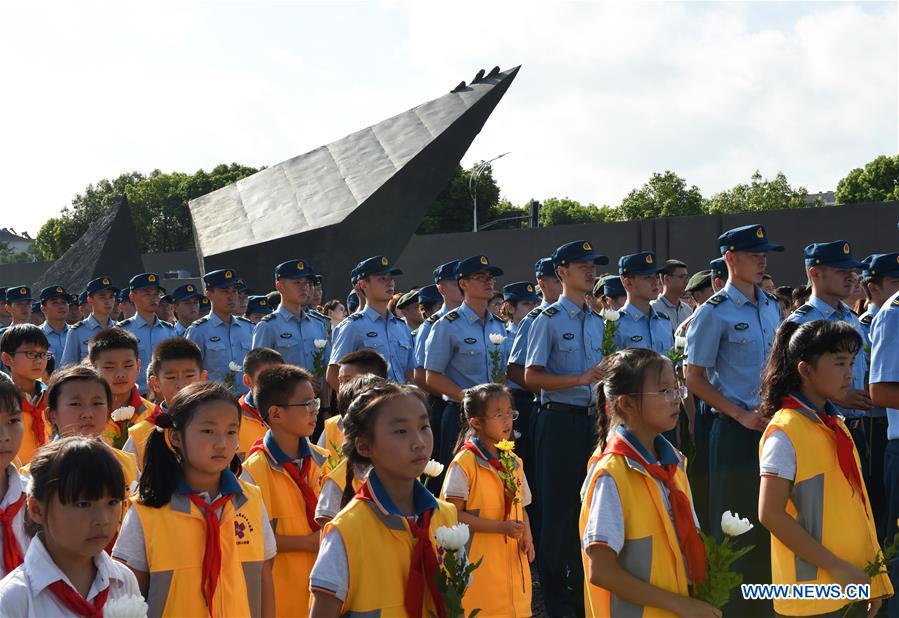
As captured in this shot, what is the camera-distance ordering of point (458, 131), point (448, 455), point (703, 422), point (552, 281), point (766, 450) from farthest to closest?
point (458, 131)
point (552, 281)
point (448, 455)
point (703, 422)
point (766, 450)

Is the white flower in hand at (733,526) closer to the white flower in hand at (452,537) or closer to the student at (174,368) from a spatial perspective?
the white flower in hand at (452,537)

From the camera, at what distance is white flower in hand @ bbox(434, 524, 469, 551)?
2.79m

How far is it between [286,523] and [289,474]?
0.67ft

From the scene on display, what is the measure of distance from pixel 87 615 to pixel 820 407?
8.95ft

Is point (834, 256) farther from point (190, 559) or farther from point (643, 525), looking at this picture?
point (190, 559)

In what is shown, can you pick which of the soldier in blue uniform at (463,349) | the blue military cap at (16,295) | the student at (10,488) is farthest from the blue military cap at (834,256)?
the blue military cap at (16,295)

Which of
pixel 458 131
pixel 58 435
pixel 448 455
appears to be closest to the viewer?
pixel 58 435

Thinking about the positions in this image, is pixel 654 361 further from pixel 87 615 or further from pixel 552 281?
pixel 552 281

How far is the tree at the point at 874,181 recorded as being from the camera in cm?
5197

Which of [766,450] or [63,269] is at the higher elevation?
[63,269]

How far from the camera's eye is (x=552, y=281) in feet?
29.7

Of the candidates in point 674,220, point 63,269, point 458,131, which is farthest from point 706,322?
point 63,269

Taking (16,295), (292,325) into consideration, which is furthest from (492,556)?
(16,295)

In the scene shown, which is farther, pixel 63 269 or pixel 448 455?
pixel 63 269
